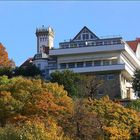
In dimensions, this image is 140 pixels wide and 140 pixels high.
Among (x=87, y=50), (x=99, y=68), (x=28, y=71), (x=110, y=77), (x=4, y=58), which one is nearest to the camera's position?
(x=99, y=68)

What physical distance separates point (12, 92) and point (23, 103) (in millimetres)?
2865

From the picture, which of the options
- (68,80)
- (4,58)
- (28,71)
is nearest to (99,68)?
(28,71)

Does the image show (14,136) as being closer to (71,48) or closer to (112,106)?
(112,106)

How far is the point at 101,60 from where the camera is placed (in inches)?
3177

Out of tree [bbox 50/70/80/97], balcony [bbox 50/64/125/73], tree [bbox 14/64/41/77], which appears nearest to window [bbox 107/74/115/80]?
balcony [bbox 50/64/125/73]

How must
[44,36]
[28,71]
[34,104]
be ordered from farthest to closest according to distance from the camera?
1. [44,36]
2. [28,71]
3. [34,104]

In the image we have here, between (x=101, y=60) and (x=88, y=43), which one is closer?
(x=101, y=60)

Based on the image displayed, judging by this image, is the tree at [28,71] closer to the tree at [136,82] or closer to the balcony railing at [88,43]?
the balcony railing at [88,43]

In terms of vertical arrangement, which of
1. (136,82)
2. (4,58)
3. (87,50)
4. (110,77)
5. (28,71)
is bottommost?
(136,82)

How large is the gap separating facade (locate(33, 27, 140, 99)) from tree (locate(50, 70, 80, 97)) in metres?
6.23

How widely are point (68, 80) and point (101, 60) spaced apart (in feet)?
40.8

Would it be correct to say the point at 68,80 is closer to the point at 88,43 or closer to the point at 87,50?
the point at 87,50

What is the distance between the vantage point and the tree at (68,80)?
221 feet

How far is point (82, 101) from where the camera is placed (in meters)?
55.1
